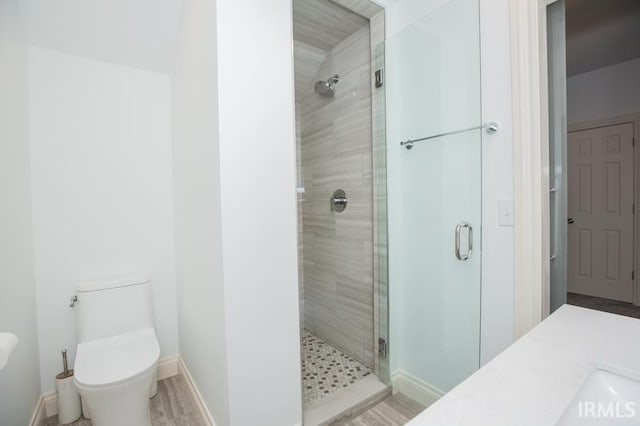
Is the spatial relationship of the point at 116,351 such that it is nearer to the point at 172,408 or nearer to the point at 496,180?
the point at 172,408

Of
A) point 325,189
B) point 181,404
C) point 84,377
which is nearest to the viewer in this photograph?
point 84,377

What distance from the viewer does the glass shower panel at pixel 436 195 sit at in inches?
59.1

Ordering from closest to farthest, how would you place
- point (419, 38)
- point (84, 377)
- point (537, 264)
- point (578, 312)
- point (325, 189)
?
point (578, 312) < point (537, 264) < point (84, 377) < point (419, 38) < point (325, 189)

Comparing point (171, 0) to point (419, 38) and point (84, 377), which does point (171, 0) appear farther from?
point (84, 377)

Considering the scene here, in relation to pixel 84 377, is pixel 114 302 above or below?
above

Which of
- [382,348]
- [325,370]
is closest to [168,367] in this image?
[325,370]

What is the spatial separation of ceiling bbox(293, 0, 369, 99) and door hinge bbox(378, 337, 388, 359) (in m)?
1.81

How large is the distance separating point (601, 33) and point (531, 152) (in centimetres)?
258

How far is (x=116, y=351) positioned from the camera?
1687mm

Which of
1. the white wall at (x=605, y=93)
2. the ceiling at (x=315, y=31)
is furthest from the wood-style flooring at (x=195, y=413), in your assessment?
the white wall at (x=605, y=93)

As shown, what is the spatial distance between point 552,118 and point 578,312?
859 mm

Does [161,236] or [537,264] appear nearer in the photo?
[537,264]

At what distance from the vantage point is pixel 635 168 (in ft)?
10.8

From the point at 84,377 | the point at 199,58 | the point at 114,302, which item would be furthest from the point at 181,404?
the point at 199,58
